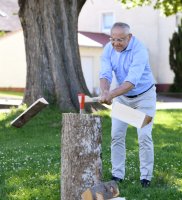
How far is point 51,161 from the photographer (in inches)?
360

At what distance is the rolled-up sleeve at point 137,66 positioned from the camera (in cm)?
651

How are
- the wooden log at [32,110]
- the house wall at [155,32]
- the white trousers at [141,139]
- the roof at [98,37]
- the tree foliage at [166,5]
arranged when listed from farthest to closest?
1. the house wall at [155,32]
2. the roof at [98,37]
3. the tree foliage at [166,5]
4. the white trousers at [141,139]
5. the wooden log at [32,110]

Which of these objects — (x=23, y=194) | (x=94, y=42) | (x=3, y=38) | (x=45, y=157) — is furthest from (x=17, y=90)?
(x=23, y=194)

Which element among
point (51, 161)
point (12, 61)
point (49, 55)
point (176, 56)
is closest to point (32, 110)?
point (51, 161)

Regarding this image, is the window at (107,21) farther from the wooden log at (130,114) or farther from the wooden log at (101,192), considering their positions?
the wooden log at (101,192)

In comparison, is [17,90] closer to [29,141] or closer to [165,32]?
[165,32]

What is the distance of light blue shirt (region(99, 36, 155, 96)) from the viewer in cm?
675

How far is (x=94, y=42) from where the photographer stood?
32469 millimetres

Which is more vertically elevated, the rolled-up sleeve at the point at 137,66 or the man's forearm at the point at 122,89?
the rolled-up sleeve at the point at 137,66

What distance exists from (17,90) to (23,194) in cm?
2719

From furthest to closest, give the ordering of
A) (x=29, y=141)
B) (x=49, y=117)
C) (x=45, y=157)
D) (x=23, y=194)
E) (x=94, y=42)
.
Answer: (x=94, y=42) < (x=49, y=117) < (x=29, y=141) < (x=45, y=157) < (x=23, y=194)

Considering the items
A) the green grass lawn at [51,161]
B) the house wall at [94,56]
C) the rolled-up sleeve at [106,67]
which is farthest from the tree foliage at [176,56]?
the rolled-up sleeve at [106,67]

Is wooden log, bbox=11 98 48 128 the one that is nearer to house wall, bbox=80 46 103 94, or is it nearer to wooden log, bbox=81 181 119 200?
wooden log, bbox=81 181 119 200

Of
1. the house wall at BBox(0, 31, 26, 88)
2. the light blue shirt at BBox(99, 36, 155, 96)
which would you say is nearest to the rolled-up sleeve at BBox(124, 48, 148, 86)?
the light blue shirt at BBox(99, 36, 155, 96)
